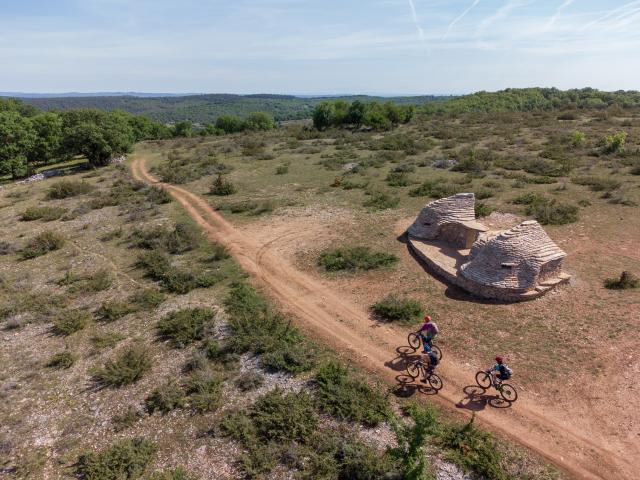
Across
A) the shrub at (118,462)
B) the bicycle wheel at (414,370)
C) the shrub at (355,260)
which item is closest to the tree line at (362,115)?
the shrub at (355,260)

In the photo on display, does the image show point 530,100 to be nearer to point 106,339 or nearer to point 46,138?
point 46,138

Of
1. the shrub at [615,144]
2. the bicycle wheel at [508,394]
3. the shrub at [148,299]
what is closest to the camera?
the bicycle wheel at [508,394]

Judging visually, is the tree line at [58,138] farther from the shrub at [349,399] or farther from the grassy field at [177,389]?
the shrub at [349,399]

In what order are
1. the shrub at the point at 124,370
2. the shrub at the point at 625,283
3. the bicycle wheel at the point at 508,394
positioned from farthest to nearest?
the shrub at the point at 625,283 < the shrub at the point at 124,370 < the bicycle wheel at the point at 508,394

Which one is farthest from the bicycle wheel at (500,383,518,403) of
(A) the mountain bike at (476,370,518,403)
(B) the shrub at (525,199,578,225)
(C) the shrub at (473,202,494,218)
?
(C) the shrub at (473,202,494,218)

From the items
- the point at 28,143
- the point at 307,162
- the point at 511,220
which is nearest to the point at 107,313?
the point at 511,220

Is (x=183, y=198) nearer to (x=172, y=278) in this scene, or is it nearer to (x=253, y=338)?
(x=172, y=278)
